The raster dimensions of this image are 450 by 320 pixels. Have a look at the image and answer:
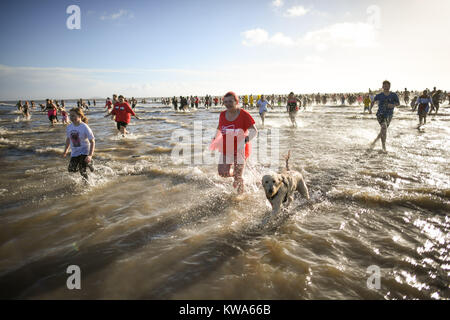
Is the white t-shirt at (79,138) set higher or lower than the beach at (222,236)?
higher

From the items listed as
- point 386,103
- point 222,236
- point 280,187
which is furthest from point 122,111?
point 386,103

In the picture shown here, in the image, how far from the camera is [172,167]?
7.97m

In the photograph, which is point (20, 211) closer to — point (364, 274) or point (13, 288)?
point (13, 288)

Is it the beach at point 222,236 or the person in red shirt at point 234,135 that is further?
the person in red shirt at point 234,135

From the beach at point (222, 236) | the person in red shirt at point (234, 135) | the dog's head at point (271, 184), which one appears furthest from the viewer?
the person in red shirt at point (234, 135)

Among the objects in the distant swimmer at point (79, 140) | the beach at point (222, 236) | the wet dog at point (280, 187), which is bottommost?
the beach at point (222, 236)

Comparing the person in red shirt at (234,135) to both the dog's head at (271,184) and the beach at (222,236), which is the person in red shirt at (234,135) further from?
the dog's head at (271,184)

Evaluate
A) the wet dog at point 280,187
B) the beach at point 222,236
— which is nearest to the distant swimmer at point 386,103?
the beach at point 222,236

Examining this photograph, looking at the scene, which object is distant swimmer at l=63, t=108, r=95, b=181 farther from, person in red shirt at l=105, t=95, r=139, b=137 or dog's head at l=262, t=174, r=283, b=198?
person in red shirt at l=105, t=95, r=139, b=137

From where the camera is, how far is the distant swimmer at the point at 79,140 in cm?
543

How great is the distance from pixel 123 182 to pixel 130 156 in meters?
3.28

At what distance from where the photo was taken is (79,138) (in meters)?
5.47
